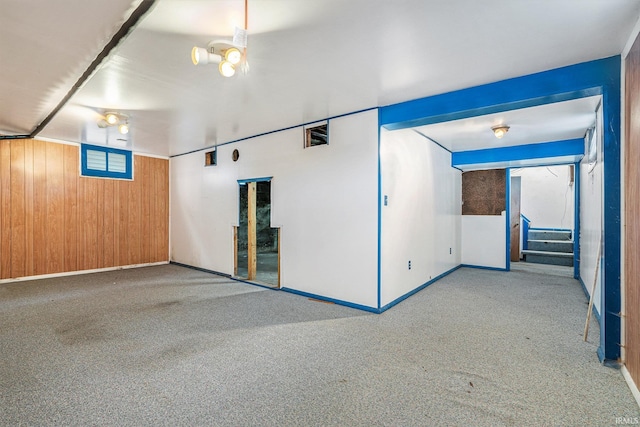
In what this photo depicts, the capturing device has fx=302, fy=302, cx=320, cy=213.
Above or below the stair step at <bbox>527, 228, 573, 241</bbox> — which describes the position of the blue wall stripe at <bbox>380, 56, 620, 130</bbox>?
above

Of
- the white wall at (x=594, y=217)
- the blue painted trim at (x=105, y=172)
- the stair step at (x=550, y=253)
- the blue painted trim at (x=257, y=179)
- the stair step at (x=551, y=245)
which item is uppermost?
the blue painted trim at (x=105, y=172)

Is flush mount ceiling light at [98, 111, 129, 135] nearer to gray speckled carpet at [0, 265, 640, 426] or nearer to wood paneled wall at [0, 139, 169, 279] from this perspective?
wood paneled wall at [0, 139, 169, 279]

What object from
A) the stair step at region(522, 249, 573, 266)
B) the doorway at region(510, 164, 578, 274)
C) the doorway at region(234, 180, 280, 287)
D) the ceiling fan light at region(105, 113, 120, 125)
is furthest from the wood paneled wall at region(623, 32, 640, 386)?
the stair step at region(522, 249, 573, 266)

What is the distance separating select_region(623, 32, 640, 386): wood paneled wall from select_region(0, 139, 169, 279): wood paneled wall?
7626 millimetres

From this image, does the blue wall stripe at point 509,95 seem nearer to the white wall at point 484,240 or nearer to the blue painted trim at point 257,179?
the blue painted trim at point 257,179

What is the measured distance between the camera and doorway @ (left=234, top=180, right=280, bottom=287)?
5.32 metres

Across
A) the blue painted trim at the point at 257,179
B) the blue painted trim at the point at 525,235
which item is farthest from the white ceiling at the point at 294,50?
the blue painted trim at the point at 525,235

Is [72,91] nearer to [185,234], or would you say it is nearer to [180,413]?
[180,413]

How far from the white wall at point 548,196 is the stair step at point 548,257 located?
7.93ft

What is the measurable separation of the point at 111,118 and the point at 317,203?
9.74ft

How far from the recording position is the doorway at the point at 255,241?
5316 mm

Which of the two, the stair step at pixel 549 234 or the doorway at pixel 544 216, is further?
the stair step at pixel 549 234

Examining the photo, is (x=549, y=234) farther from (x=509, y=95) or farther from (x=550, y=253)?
(x=509, y=95)

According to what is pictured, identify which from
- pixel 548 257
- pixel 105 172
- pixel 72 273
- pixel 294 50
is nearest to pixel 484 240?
pixel 548 257
